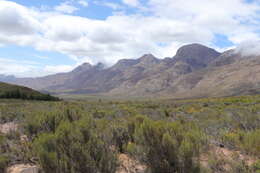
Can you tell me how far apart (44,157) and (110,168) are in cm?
126

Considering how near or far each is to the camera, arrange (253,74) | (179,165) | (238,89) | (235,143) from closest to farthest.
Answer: (179,165)
(235,143)
(238,89)
(253,74)

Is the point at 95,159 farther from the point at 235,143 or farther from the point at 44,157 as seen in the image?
the point at 235,143

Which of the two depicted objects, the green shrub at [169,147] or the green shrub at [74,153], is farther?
the green shrub at [169,147]

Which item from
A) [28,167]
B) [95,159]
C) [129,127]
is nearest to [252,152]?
[129,127]

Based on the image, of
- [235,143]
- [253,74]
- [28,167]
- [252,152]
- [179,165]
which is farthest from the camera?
[253,74]

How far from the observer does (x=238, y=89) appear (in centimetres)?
16412

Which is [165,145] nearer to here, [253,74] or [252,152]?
[252,152]

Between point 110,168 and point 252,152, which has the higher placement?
point 110,168

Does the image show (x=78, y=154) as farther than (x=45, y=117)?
No

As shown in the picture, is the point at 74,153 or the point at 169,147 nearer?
the point at 74,153

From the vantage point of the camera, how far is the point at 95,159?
3.90 meters

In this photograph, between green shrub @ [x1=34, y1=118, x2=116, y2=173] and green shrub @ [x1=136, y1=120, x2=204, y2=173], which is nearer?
green shrub @ [x1=34, y1=118, x2=116, y2=173]

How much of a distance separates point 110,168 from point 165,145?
124 centimetres

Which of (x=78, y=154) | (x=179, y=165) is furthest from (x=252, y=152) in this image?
(x=78, y=154)
